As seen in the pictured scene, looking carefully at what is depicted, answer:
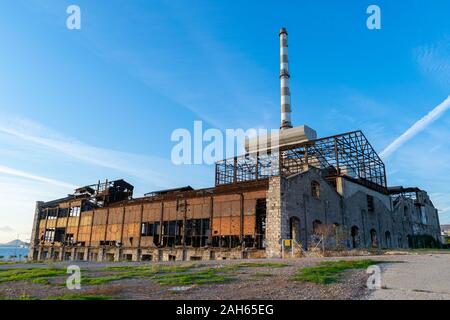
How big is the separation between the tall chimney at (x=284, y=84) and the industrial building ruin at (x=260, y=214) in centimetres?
15

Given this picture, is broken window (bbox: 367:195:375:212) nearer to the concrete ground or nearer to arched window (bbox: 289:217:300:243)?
arched window (bbox: 289:217:300:243)

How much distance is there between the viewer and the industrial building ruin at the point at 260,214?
2364 centimetres

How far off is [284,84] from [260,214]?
27858mm

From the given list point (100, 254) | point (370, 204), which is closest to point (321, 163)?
point (370, 204)

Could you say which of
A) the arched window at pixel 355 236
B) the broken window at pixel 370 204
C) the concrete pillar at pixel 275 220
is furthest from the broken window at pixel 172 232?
the broken window at pixel 370 204

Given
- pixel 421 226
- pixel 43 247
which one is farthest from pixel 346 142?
pixel 43 247

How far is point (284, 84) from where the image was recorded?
47.3 meters

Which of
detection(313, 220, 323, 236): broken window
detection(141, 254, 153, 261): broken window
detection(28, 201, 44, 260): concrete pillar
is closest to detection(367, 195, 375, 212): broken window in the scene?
detection(313, 220, 323, 236): broken window

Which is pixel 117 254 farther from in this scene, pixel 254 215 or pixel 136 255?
pixel 254 215

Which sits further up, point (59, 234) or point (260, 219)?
point (260, 219)

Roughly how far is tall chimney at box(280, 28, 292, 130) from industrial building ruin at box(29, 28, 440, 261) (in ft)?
0.50

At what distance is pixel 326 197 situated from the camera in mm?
27531

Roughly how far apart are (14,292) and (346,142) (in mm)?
32451

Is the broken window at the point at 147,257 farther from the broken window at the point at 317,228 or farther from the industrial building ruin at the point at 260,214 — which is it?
the broken window at the point at 317,228
